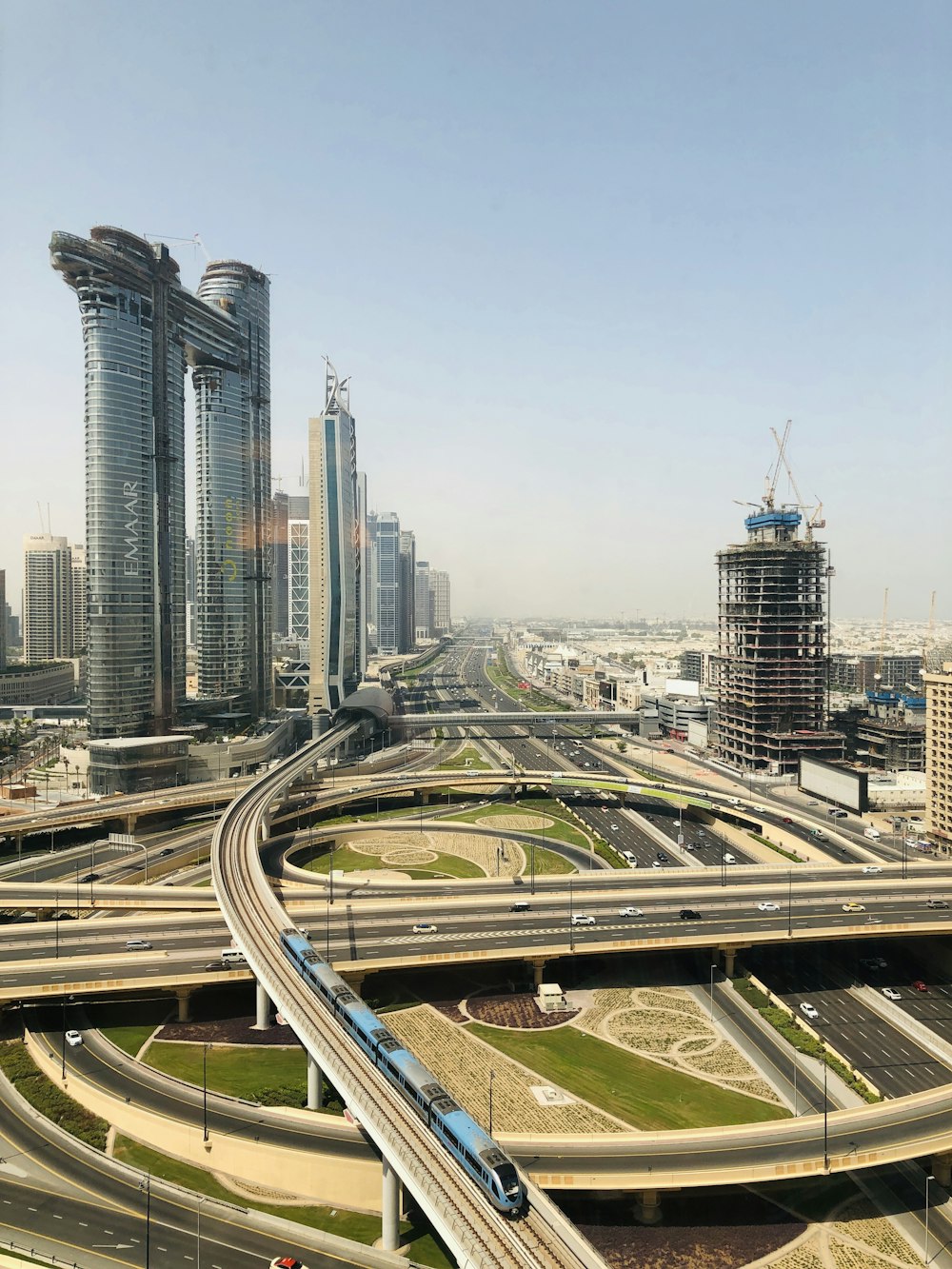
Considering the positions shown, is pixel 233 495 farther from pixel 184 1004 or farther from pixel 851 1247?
pixel 851 1247

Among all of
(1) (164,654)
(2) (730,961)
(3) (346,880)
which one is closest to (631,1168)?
(2) (730,961)

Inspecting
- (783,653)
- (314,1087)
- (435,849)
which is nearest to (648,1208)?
(314,1087)

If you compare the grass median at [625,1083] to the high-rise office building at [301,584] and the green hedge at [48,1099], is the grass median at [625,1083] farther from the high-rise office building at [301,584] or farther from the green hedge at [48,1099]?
the high-rise office building at [301,584]

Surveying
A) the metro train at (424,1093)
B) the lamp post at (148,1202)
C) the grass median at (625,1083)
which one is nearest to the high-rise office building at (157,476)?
the metro train at (424,1093)

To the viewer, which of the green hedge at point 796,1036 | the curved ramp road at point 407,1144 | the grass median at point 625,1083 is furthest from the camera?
the green hedge at point 796,1036

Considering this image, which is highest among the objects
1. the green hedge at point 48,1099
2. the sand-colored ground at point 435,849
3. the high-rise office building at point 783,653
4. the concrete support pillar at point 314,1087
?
the high-rise office building at point 783,653

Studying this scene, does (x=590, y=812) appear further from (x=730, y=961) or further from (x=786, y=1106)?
(x=786, y=1106)

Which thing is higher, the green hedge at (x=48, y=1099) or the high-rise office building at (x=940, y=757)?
the high-rise office building at (x=940, y=757)
